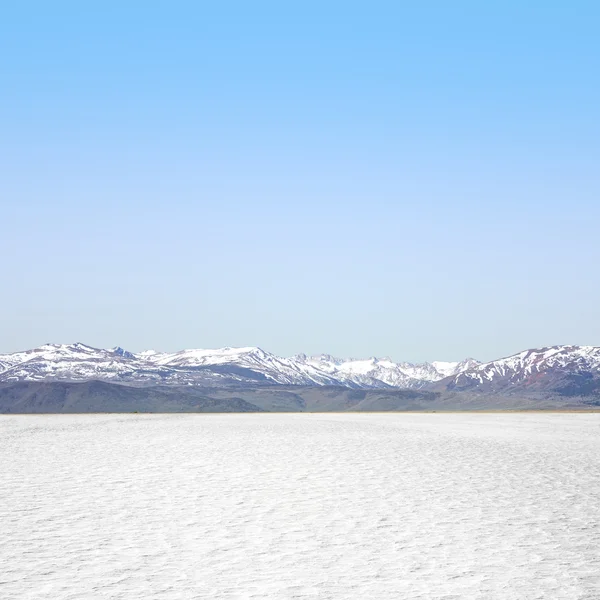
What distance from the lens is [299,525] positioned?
12.3 metres

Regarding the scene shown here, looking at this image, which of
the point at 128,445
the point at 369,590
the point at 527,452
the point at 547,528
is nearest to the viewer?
the point at 369,590

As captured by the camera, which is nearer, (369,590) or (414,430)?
(369,590)

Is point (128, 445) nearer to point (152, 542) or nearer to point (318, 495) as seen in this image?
point (318, 495)

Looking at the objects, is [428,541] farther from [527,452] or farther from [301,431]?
[301,431]

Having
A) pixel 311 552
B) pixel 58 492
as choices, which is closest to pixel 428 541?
pixel 311 552

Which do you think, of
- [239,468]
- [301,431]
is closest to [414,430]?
[301,431]

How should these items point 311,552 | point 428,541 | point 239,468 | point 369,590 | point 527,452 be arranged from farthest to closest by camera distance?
point 527,452
point 239,468
point 428,541
point 311,552
point 369,590

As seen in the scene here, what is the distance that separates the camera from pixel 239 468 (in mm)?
19734

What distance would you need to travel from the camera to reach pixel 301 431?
36.0m

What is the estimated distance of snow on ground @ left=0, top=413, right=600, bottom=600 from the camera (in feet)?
29.4

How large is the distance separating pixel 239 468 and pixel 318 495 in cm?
485

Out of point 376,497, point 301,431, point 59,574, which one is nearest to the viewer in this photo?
point 59,574

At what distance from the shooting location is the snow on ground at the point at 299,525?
895 cm

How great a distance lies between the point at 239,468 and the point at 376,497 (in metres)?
5.49
